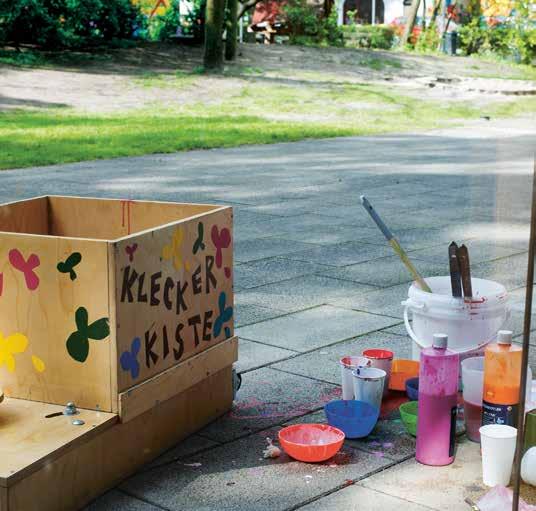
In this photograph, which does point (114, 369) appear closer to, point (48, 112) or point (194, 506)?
point (194, 506)

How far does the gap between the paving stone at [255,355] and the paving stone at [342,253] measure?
1.86 m

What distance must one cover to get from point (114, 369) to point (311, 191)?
6.58 meters

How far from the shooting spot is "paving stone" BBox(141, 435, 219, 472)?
334 cm

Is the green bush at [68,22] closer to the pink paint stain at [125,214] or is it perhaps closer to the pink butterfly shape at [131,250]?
the pink paint stain at [125,214]

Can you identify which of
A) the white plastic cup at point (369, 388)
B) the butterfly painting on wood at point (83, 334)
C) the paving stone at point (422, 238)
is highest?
the butterfly painting on wood at point (83, 334)

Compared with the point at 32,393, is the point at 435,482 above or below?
below

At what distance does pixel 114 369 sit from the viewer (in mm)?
3119

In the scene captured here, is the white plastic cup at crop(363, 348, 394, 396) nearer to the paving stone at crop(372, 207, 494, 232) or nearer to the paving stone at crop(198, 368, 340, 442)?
the paving stone at crop(198, 368, 340, 442)

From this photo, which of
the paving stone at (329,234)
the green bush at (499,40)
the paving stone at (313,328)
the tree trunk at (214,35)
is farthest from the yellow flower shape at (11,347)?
the green bush at (499,40)

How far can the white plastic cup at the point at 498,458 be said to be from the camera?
315cm

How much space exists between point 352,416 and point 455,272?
708 mm

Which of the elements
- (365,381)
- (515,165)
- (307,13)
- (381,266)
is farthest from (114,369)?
(307,13)

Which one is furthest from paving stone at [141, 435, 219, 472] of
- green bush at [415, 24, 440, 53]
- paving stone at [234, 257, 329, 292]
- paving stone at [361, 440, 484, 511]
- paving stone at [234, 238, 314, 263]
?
green bush at [415, 24, 440, 53]

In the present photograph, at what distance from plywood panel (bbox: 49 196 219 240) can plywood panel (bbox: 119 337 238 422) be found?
0.57 m
